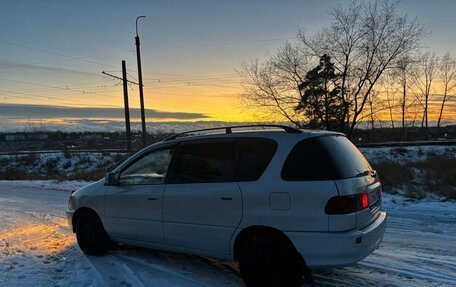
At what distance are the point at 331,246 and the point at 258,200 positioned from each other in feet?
2.93

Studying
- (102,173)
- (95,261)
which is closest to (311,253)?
(95,261)

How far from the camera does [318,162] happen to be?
179 inches

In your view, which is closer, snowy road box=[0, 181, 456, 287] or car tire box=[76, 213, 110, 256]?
snowy road box=[0, 181, 456, 287]

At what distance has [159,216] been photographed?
5.57 meters

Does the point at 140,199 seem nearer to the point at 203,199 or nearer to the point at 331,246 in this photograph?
the point at 203,199

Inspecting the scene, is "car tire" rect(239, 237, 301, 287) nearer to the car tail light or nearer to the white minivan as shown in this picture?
the white minivan

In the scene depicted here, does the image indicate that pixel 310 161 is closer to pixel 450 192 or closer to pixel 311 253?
pixel 311 253

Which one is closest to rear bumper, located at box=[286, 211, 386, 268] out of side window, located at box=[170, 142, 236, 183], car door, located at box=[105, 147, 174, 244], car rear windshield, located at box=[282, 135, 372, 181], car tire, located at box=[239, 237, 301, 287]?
car tire, located at box=[239, 237, 301, 287]

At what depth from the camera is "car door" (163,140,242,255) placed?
4.93 m

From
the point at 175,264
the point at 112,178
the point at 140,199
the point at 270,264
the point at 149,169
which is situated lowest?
the point at 175,264

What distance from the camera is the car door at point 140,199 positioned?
563 cm

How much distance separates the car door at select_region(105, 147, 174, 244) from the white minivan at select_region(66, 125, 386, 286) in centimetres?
1

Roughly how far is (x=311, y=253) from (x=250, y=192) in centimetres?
91

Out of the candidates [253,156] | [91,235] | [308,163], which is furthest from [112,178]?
[308,163]
